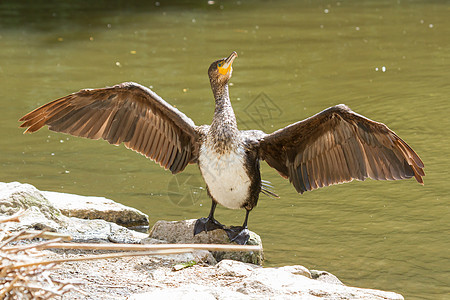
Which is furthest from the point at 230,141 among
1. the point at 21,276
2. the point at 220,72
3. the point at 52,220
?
the point at 21,276

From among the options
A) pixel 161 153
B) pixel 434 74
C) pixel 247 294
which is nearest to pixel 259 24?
pixel 434 74

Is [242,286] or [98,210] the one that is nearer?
[242,286]

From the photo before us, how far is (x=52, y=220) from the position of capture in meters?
5.96

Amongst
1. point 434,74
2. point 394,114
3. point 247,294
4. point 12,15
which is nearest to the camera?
point 247,294

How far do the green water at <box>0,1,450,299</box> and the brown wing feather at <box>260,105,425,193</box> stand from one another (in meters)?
0.82

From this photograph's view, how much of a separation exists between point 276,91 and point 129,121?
4969mm

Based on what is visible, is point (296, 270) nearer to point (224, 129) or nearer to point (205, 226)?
point (205, 226)

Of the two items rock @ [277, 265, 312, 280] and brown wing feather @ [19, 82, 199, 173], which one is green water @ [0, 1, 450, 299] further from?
brown wing feather @ [19, 82, 199, 173]

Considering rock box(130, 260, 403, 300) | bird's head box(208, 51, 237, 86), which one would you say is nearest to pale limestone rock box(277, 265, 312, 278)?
rock box(130, 260, 403, 300)

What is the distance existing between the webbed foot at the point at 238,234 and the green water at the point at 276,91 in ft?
1.60

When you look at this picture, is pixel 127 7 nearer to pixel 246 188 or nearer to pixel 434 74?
pixel 434 74

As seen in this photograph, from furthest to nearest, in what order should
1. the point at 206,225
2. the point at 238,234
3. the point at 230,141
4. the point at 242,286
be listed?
the point at 206,225 → the point at 238,234 → the point at 230,141 → the point at 242,286

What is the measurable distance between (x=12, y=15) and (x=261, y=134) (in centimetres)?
1232

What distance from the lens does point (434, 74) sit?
11164mm
